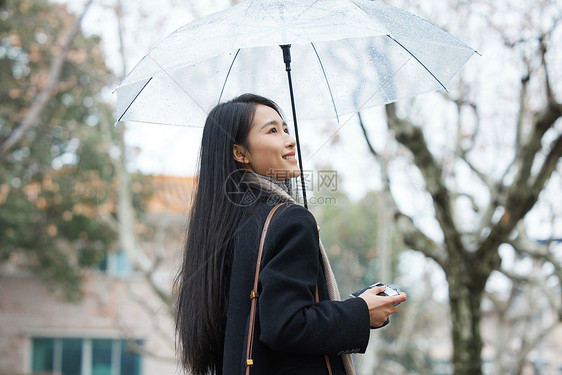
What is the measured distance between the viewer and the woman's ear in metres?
2.31

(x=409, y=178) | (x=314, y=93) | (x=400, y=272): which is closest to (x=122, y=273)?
(x=400, y=272)

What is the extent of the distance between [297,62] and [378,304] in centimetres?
136

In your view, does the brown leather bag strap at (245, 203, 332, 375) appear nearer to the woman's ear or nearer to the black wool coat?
the black wool coat

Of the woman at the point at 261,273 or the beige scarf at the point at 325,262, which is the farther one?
the beige scarf at the point at 325,262

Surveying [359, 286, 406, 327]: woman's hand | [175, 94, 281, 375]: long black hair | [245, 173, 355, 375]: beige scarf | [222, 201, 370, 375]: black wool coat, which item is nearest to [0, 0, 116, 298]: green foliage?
[175, 94, 281, 375]: long black hair

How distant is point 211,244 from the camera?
2.19 metres

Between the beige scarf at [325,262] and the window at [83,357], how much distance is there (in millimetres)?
16966

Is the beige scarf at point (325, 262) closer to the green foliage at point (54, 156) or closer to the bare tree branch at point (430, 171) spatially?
the bare tree branch at point (430, 171)

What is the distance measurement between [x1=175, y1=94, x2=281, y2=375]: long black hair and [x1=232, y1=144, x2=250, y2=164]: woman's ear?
0.02 m

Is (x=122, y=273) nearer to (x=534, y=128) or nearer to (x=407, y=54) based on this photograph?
(x=534, y=128)

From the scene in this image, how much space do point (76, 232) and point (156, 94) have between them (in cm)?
1486

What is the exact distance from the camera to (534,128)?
17.8ft

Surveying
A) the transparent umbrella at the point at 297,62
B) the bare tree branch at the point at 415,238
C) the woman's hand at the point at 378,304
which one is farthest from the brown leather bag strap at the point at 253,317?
the bare tree branch at the point at 415,238

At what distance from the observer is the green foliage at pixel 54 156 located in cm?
1267
